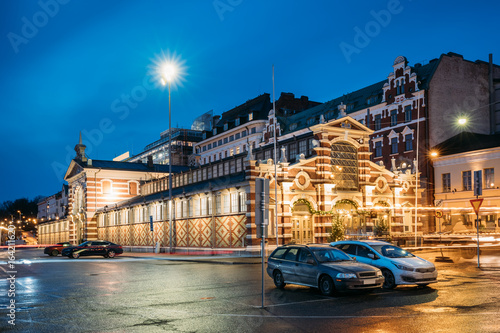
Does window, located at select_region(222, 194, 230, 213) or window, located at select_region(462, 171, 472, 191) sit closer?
window, located at select_region(222, 194, 230, 213)

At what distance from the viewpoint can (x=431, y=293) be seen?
Answer: 49.9 ft

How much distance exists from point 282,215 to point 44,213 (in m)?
107

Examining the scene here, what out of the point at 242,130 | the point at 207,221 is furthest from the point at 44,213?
the point at 207,221

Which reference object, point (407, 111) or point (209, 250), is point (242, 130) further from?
point (209, 250)

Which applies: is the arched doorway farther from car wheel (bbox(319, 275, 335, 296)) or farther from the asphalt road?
car wheel (bbox(319, 275, 335, 296))

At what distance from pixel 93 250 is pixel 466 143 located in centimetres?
3645

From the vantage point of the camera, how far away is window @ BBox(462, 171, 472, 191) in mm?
47250

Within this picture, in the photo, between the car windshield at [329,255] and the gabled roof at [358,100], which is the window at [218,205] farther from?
the gabled roof at [358,100]

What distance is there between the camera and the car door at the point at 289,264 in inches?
645

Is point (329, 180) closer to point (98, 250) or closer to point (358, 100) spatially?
point (98, 250)

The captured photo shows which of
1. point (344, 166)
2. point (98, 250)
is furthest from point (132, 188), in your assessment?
point (344, 166)

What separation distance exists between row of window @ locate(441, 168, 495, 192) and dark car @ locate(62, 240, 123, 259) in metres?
32.1

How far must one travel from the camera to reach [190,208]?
140 feet

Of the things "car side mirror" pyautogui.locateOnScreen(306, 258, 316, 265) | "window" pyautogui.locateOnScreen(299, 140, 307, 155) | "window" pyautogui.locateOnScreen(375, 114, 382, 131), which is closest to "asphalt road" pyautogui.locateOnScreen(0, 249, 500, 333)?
"car side mirror" pyautogui.locateOnScreen(306, 258, 316, 265)
